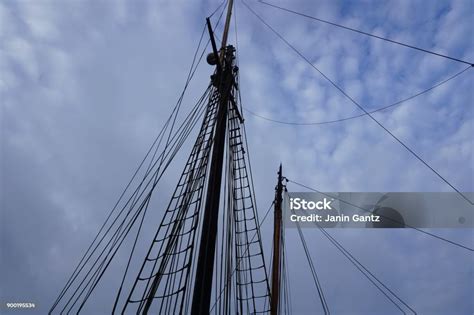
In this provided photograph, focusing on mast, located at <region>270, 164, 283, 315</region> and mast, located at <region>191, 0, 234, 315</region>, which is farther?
mast, located at <region>270, 164, 283, 315</region>

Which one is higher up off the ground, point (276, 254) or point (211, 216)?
point (211, 216)

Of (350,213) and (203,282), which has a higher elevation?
(350,213)

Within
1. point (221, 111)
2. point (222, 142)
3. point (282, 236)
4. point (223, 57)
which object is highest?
point (223, 57)

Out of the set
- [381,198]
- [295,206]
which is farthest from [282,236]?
[381,198]

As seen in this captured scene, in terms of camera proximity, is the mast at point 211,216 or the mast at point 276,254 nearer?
the mast at point 211,216

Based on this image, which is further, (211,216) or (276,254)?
(276,254)

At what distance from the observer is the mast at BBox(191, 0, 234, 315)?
20.5 ft

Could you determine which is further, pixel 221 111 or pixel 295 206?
pixel 295 206

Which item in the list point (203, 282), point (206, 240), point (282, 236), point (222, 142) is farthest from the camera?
point (282, 236)

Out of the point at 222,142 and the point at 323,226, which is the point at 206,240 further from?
the point at 323,226

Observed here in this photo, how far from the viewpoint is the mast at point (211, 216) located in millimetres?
6234

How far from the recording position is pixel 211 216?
713cm

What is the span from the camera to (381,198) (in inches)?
500

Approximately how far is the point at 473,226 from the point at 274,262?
279 inches
